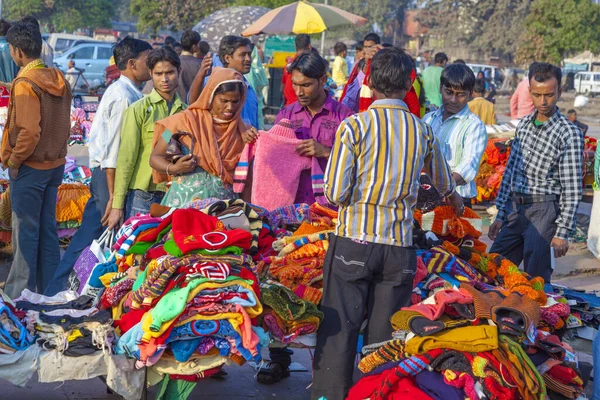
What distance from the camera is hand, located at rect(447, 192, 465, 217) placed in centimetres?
484

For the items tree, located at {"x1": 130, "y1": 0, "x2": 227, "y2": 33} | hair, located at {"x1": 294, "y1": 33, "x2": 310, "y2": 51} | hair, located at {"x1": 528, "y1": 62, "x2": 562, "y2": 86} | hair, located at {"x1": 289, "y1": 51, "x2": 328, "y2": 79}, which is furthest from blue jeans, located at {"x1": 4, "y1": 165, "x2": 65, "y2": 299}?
tree, located at {"x1": 130, "y1": 0, "x2": 227, "y2": 33}

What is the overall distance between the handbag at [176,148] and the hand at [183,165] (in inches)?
1.7

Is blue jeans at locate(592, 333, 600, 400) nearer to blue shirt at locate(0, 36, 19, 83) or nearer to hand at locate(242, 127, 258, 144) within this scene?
hand at locate(242, 127, 258, 144)

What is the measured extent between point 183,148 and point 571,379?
2.52 metres

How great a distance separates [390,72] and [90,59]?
90.9 feet

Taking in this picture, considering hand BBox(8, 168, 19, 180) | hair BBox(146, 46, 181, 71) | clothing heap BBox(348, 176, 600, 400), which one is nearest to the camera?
clothing heap BBox(348, 176, 600, 400)

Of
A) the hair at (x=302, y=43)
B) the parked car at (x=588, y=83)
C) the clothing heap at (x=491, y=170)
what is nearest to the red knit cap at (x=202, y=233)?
the hair at (x=302, y=43)

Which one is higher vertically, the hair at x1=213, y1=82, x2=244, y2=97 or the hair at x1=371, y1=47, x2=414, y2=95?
the hair at x1=371, y1=47, x2=414, y2=95

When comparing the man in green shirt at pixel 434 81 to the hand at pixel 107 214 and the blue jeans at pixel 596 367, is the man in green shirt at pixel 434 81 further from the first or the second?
the blue jeans at pixel 596 367

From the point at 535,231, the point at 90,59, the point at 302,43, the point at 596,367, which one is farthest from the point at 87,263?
the point at 90,59

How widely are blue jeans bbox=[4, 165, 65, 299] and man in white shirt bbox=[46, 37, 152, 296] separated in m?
0.25

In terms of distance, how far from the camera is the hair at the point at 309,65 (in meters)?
5.00

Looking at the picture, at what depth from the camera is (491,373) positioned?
3.80 m

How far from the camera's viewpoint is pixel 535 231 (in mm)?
5715
